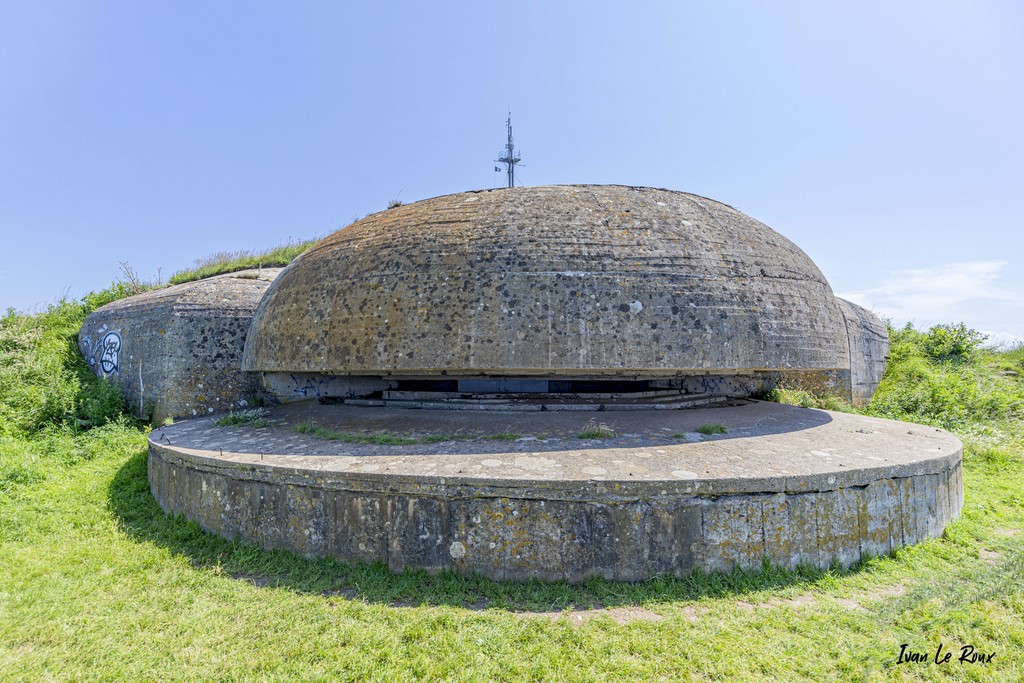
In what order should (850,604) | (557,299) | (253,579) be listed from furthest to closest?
1. (557,299)
2. (253,579)
3. (850,604)

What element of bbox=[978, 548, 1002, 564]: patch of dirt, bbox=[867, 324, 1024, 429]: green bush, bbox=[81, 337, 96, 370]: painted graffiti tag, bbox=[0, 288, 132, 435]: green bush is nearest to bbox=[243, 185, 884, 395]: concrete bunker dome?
bbox=[978, 548, 1002, 564]: patch of dirt

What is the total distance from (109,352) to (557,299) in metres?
8.76

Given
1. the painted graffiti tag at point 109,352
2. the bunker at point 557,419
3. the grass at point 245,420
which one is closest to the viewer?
the bunker at point 557,419

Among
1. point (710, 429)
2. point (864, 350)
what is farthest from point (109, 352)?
point (864, 350)

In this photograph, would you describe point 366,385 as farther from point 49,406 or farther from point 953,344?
A: point 953,344

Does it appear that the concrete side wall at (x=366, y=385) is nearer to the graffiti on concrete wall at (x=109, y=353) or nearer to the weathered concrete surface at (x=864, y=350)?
the graffiti on concrete wall at (x=109, y=353)

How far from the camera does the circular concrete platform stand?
3820mm

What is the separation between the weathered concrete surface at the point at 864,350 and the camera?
1141 cm

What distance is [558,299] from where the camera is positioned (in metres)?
5.26

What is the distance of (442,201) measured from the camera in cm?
680

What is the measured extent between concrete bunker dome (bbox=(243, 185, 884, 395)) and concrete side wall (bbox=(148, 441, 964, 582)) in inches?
62.0

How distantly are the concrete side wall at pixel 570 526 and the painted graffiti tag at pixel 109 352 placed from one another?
6.96 m

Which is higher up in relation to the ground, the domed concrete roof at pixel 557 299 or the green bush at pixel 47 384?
the domed concrete roof at pixel 557 299

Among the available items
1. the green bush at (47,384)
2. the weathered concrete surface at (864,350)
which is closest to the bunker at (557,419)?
the green bush at (47,384)
